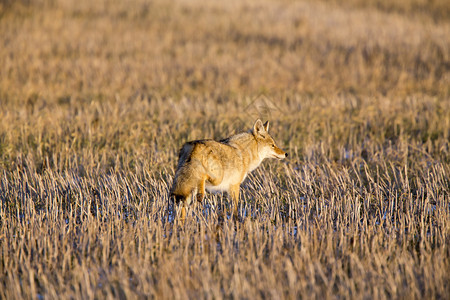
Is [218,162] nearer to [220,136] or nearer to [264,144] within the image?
[264,144]

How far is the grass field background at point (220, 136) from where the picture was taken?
3955 millimetres

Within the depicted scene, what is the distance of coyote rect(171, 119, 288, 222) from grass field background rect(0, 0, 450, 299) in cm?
33

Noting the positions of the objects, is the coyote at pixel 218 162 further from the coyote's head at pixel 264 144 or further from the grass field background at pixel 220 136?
the grass field background at pixel 220 136

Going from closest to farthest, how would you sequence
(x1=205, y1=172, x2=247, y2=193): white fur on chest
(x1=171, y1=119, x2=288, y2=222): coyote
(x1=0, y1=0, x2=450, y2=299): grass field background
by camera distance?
(x1=0, y1=0, x2=450, y2=299): grass field background
(x1=171, y1=119, x2=288, y2=222): coyote
(x1=205, y1=172, x2=247, y2=193): white fur on chest

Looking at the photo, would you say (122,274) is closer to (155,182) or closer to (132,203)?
(132,203)

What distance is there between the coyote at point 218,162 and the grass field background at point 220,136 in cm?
33

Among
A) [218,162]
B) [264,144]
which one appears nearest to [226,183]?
[218,162]

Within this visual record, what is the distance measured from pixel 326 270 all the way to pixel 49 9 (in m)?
20.3

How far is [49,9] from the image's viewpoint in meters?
20.8

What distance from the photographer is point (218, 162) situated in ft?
17.1

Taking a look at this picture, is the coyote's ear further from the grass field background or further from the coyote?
the grass field background

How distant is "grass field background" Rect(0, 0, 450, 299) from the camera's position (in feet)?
13.0

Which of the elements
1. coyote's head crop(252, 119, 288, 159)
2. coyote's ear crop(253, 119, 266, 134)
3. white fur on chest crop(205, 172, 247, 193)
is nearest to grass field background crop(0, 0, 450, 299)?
white fur on chest crop(205, 172, 247, 193)

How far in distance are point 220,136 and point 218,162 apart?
369cm
